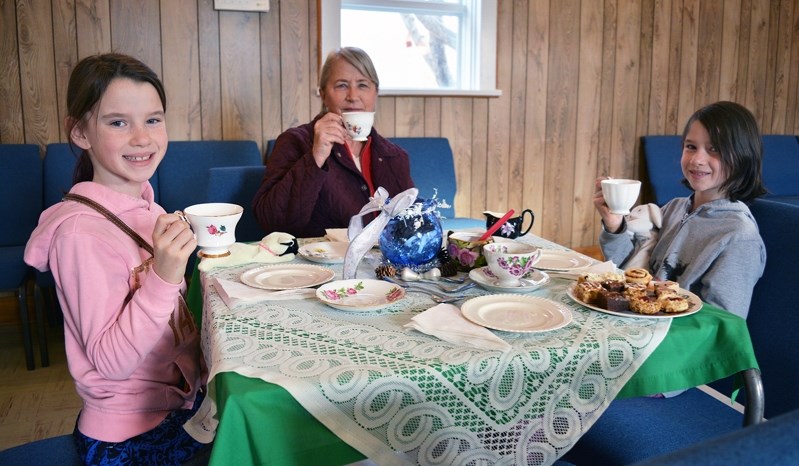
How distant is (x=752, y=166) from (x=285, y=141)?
55.0 inches

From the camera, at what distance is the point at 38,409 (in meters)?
2.29

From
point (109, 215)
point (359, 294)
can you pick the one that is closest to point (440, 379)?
point (359, 294)

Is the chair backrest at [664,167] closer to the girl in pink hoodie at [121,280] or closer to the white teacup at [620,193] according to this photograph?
the white teacup at [620,193]

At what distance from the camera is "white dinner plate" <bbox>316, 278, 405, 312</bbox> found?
1093 mm

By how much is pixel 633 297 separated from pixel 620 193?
1.26 feet

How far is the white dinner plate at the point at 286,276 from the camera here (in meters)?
1.24

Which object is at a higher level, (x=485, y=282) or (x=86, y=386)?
(x=485, y=282)

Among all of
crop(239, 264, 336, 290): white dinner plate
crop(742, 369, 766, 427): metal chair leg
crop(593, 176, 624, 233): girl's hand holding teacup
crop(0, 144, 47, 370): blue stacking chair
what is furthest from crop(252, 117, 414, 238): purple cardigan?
crop(0, 144, 47, 370): blue stacking chair

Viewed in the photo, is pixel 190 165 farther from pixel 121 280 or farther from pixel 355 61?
pixel 121 280

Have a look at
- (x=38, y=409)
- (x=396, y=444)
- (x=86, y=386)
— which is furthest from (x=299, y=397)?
(x=38, y=409)

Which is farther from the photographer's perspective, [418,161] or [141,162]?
[418,161]

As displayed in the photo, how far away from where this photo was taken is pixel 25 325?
2.58 m

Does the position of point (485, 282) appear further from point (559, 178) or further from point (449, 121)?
point (559, 178)

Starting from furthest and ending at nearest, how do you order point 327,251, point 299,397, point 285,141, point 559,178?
point 559,178 → point 285,141 → point 327,251 → point 299,397
